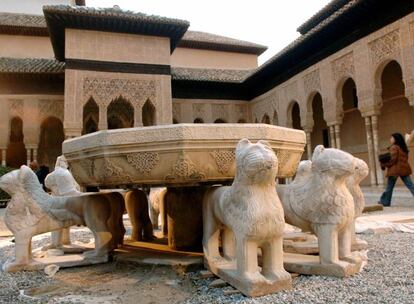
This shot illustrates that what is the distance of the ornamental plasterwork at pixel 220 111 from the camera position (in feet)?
67.5

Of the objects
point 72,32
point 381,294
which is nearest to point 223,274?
point 381,294

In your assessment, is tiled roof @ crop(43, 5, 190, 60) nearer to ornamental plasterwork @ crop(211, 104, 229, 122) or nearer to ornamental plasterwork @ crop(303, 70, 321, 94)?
ornamental plasterwork @ crop(211, 104, 229, 122)

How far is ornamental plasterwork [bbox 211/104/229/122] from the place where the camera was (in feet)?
67.5

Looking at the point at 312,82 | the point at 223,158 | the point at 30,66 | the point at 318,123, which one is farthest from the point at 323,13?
the point at 223,158

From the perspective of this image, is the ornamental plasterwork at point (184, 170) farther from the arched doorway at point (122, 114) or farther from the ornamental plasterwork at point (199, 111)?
the arched doorway at point (122, 114)

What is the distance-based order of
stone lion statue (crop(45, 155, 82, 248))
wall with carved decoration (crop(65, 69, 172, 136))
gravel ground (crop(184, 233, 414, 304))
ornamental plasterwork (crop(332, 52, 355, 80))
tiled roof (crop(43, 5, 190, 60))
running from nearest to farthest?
gravel ground (crop(184, 233, 414, 304)) < stone lion statue (crop(45, 155, 82, 248)) < ornamental plasterwork (crop(332, 52, 355, 80)) < tiled roof (crop(43, 5, 190, 60)) < wall with carved decoration (crop(65, 69, 172, 136))

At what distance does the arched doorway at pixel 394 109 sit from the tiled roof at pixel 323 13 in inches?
130

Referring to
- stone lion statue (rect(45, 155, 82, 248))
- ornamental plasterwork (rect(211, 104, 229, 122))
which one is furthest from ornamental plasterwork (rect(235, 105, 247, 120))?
stone lion statue (rect(45, 155, 82, 248))

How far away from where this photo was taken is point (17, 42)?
867 inches

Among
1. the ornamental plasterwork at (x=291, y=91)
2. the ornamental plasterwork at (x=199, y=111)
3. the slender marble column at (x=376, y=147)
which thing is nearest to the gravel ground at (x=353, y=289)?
the slender marble column at (x=376, y=147)

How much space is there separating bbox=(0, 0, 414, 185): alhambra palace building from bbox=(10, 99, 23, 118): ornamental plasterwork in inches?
1.8

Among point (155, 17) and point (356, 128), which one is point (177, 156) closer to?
point (155, 17)

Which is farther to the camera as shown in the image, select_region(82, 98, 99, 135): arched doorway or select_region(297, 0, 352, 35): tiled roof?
select_region(82, 98, 99, 135): arched doorway

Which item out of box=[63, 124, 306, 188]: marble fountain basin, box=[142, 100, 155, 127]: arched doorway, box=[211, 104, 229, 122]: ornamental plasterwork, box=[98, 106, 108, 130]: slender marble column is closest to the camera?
box=[63, 124, 306, 188]: marble fountain basin
